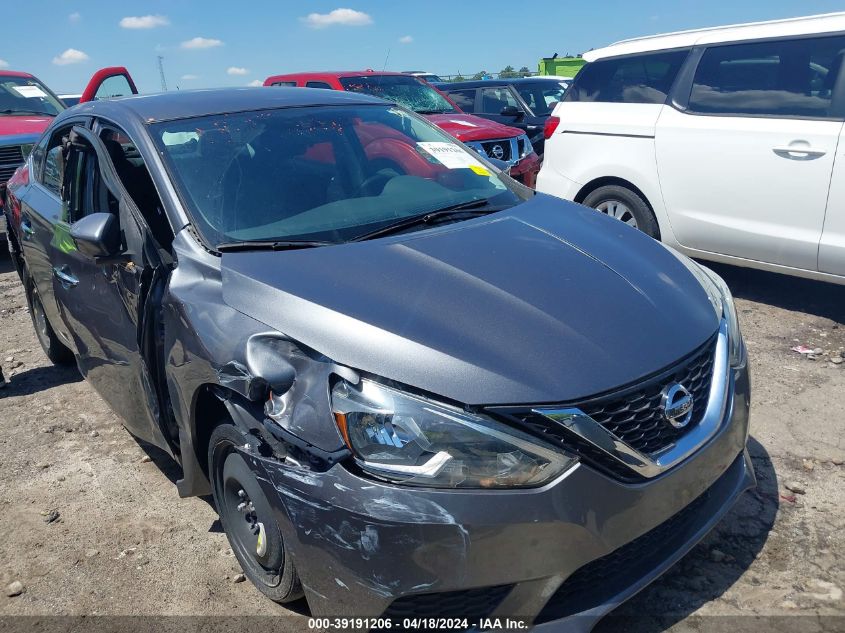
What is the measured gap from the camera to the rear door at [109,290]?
292 centimetres

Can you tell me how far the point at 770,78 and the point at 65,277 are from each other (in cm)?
467

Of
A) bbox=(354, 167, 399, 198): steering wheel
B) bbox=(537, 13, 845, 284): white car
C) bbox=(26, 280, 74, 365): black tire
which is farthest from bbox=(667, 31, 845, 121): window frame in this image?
bbox=(26, 280, 74, 365): black tire

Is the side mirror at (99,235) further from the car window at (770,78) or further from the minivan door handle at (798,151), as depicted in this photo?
the car window at (770,78)

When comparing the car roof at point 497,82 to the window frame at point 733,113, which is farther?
the car roof at point 497,82

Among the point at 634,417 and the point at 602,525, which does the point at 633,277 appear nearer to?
the point at 634,417

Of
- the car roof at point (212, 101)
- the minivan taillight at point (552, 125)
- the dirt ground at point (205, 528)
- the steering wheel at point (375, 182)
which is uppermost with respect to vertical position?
the car roof at point (212, 101)

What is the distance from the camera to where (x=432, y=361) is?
2029mm

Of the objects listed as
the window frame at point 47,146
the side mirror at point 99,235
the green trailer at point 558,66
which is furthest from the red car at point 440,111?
the green trailer at point 558,66

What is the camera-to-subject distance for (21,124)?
8859mm

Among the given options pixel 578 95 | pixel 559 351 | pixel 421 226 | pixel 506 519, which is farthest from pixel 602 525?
pixel 578 95

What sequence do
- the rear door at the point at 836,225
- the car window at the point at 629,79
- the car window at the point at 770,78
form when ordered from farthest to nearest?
the car window at the point at 629,79 → the car window at the point at 770,78 → the rear door at the point at 836,225

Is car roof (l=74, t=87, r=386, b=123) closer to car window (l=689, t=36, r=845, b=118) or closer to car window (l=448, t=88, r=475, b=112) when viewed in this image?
car window (l=689, t=36, r=845, b=118)

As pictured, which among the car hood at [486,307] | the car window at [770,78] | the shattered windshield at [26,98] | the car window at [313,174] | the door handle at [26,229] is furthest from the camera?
the shattered windshield at [26,98]

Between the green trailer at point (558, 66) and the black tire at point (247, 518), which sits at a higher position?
the green trailer at point (558, 66)
